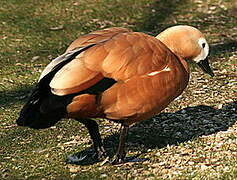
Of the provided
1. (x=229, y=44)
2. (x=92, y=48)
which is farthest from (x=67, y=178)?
(x=229, y=44)

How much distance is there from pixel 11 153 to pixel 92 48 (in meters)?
1.93

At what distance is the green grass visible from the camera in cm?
563

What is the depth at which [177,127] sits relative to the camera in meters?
6.74

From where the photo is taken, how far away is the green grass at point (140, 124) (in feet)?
18.5

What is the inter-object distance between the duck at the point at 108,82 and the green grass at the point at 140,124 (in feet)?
2.09

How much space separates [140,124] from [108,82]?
80.1 inches

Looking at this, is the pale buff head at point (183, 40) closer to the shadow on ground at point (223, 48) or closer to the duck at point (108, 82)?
the duck at point (108, 82)

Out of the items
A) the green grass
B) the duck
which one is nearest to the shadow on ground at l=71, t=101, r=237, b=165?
the green grass

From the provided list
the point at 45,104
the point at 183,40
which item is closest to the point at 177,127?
the point at 183,40

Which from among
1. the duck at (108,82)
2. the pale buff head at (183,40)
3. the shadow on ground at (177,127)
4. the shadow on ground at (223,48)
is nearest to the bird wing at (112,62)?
the duck at (108,82)

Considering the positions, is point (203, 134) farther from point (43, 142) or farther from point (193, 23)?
point (193, 23)

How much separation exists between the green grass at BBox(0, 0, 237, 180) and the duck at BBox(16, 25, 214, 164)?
638 mm

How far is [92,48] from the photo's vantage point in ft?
16.8

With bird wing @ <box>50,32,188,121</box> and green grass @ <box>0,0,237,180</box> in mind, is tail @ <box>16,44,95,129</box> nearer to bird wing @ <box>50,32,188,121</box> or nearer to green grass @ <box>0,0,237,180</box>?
bird wing @ <box>50,32,188,121</box>
